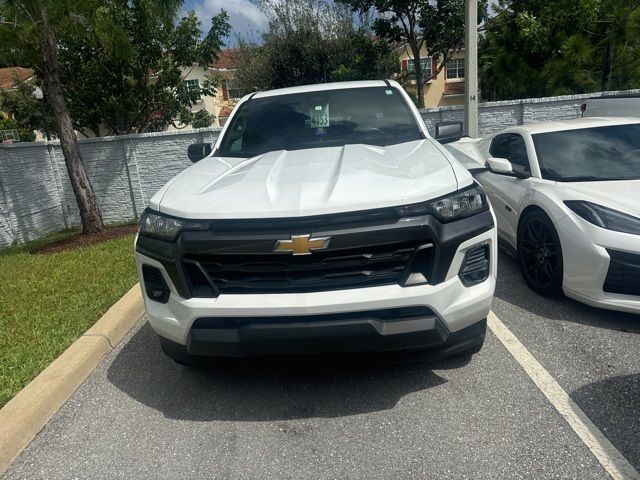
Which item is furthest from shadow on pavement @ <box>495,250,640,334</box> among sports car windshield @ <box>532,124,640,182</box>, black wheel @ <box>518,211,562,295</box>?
sports car windshield @ <box>532,124,640,182</box>

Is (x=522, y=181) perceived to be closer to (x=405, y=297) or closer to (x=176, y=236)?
(x=405, y=297)

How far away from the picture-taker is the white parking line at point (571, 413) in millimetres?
2240

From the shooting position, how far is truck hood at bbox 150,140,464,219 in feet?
8.29

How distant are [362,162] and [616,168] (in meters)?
2.57

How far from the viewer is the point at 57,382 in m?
3.16

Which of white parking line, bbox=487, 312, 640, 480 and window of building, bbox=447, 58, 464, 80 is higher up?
window of building, bbox=447, 58, 464, 80

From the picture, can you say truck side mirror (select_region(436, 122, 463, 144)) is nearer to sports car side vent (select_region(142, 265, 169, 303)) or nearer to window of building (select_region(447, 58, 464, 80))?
sports car side vent (select_region(142, 265, 169, 303))

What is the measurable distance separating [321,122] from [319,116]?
85 millimetres

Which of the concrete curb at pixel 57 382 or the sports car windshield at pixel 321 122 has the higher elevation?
the sports car windshield at pixel 321 122

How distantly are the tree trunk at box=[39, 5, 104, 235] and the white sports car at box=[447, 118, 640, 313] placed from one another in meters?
6.47

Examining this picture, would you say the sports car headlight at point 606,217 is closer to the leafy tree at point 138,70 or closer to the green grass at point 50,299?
the green grass at point 50,299

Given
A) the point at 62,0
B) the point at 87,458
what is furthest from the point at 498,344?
the point at 62,0

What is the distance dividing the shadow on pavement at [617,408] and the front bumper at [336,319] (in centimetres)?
84

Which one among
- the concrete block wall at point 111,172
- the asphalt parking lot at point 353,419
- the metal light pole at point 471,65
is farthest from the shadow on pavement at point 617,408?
the concrete block wall at point 111,172
